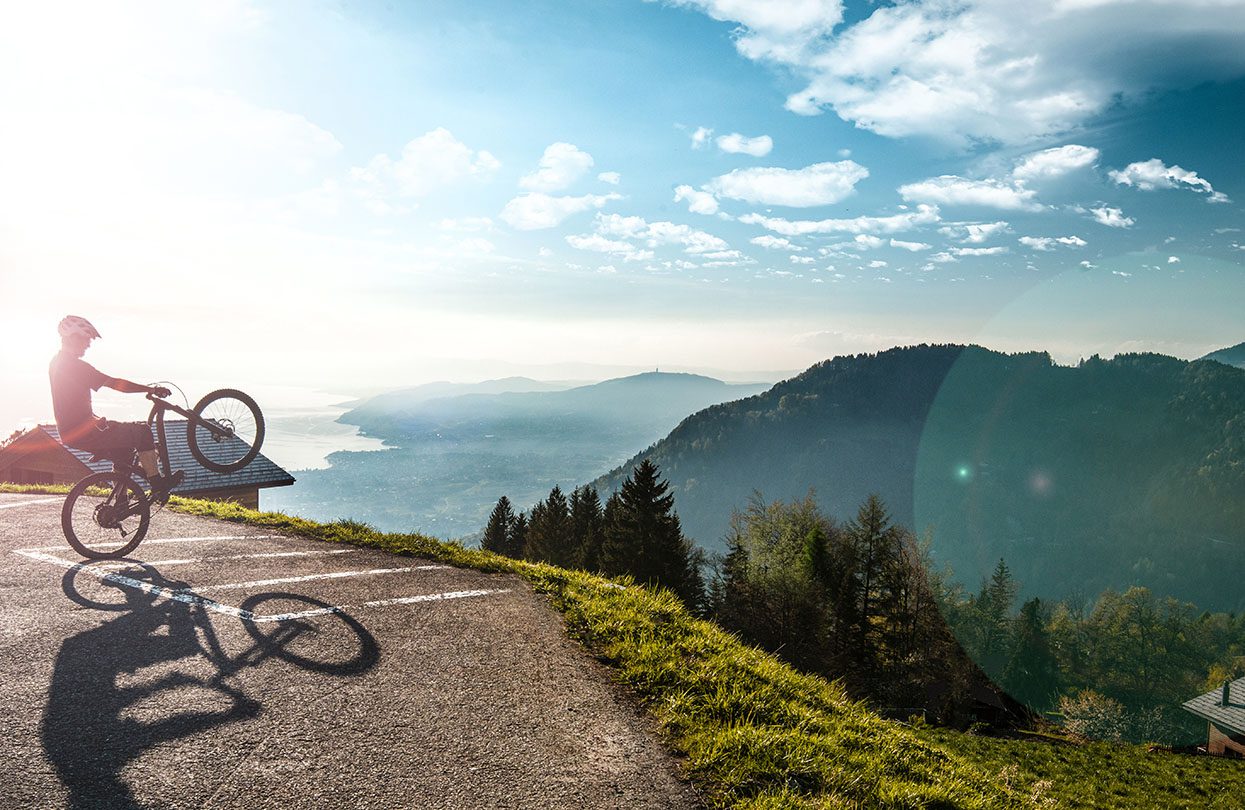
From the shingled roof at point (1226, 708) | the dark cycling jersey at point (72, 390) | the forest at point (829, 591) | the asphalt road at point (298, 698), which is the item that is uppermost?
the dark cycling jersey at point (72, 390)

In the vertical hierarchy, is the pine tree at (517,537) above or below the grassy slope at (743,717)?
below

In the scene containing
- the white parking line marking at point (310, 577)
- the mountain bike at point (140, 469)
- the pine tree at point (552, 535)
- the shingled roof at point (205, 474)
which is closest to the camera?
the white parking line marking at point (310, 577)

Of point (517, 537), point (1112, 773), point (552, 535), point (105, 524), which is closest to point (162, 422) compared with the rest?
point (105, 524)

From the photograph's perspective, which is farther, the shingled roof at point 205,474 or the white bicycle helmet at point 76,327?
the shingled roof at point 205,474

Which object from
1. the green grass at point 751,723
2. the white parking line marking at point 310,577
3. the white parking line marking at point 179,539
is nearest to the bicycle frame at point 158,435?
the white parking line marking at point 179,539

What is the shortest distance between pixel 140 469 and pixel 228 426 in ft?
3.68

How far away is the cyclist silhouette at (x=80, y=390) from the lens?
7664mm

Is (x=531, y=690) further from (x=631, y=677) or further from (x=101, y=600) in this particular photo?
(x=101, y=600)

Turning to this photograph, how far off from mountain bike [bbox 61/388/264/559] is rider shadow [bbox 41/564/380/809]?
5.35 feet

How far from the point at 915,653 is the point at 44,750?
56.3 m

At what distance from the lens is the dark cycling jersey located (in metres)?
7.65

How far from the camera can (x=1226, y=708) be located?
4881 centimetres

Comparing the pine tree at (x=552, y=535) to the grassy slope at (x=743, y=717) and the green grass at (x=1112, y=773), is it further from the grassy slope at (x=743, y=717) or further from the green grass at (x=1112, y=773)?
the grassy slope at (x=743, y=717)

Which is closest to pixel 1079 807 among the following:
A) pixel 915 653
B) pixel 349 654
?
pixel 349 654
